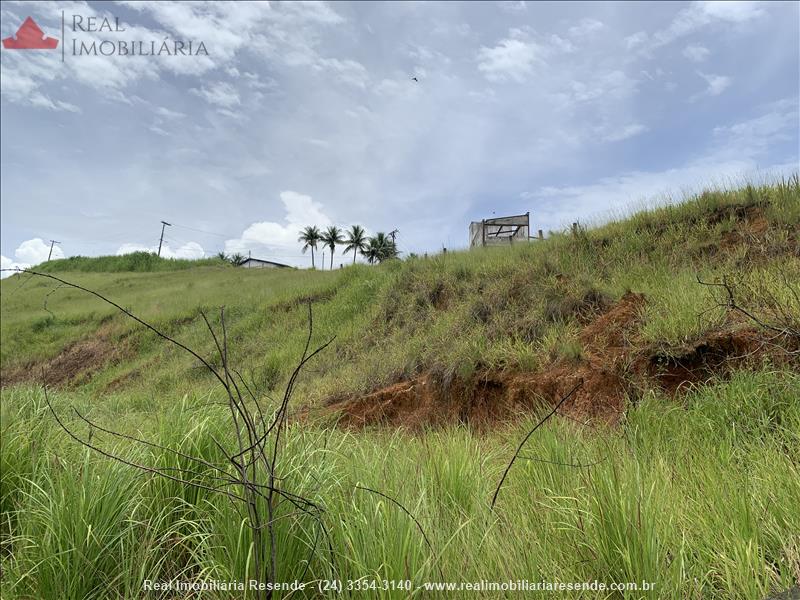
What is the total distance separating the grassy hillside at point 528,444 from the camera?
1.88m

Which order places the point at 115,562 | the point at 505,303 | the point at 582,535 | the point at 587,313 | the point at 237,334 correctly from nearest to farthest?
the point at 582,535
the point at 115,562
the point at 587,313
the point at 505,303
the point at 237,334

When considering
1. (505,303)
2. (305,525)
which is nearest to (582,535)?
(305,525)

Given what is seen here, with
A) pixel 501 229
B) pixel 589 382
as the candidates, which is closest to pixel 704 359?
pixel 589 382

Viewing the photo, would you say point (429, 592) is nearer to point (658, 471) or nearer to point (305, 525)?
point (305, 525)

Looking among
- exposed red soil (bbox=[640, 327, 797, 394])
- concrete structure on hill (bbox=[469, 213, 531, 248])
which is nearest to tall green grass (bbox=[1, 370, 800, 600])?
exposed red soil (bbox=[640, 327, 797, 394])

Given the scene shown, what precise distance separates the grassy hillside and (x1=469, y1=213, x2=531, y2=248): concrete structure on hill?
195 inches

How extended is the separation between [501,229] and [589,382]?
35.9 ft

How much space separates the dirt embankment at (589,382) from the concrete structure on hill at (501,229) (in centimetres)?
886

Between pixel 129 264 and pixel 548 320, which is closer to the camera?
pixel 548 320

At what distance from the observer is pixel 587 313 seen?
6746mm

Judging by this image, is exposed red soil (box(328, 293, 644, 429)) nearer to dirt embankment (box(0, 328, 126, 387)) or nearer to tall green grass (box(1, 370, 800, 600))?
tall green grass (box(1, 370, 800, 600))

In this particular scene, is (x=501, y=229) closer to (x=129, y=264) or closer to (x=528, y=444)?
(x=528, y=444)

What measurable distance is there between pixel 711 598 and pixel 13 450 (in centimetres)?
442

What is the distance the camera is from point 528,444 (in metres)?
3.44
